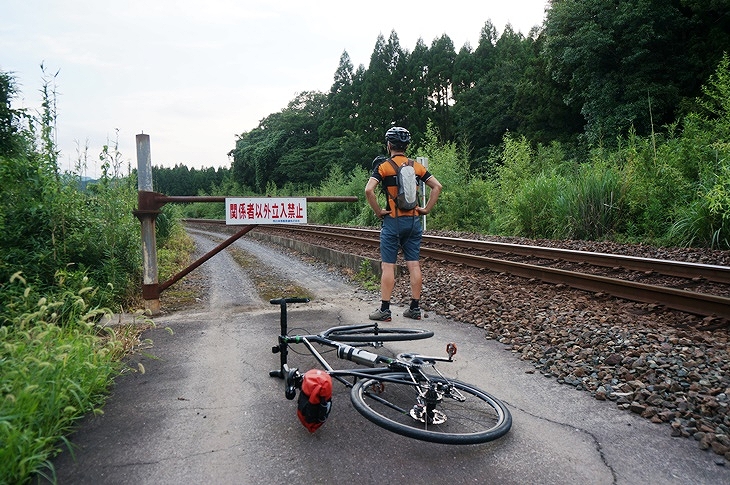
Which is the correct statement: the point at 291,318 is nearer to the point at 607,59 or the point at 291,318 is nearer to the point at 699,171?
the point at 699,171

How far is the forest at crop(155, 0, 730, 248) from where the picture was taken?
9727 mm

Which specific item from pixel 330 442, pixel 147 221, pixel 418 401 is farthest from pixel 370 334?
pixel 147 221

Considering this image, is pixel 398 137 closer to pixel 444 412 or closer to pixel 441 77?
pixel 444 412

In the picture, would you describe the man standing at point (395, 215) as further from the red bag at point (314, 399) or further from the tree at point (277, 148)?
the tree at point (277, 148)

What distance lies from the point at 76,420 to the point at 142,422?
1.27ft

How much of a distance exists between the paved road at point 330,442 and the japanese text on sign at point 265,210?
2112 mm

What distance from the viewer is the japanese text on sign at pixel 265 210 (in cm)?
554

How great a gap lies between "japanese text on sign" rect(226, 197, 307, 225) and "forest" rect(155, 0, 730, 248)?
21.4ft

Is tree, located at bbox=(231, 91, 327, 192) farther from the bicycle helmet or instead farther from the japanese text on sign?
the bicycle helmet

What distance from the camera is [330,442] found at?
2.49 metres

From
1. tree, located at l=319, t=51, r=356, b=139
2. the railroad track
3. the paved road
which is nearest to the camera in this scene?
the paved road

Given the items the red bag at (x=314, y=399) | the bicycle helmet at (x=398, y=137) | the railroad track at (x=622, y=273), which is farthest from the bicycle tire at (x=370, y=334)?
the railroad track at (x=622, y=273)

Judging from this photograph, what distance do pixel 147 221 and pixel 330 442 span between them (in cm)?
383

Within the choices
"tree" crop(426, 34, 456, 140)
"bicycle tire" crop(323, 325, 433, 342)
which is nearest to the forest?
"tree" crop(426, 34, 456, 140)
